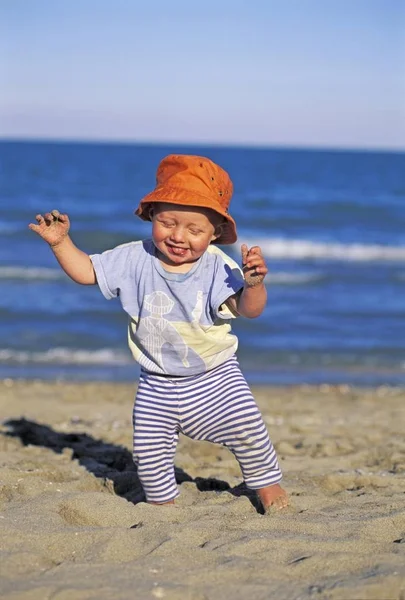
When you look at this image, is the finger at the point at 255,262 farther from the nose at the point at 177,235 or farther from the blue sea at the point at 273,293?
the blue sea at the point at 273,293

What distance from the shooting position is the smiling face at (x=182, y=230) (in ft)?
12.5

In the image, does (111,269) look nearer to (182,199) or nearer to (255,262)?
(182,199)

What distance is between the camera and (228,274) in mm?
3936

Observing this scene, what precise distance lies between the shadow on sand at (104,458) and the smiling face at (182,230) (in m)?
1.17

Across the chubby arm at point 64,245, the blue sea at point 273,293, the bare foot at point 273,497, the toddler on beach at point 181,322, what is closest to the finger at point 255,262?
the toddler on beach at point 181,322

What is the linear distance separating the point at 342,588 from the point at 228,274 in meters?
1.55

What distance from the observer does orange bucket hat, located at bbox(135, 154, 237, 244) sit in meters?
3.74

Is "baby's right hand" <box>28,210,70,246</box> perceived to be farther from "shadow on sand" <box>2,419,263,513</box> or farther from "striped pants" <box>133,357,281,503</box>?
"shadow on sand" <box>2,419,263,513</box>

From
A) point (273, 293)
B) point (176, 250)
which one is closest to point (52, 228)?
point (176, 250)

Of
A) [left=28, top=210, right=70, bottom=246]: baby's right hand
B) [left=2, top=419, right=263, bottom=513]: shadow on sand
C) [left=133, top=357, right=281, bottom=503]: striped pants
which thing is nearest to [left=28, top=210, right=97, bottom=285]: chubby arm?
[left=28, top=210, right=70, bottom=246]: baby's right hand

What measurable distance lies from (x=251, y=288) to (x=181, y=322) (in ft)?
1.22

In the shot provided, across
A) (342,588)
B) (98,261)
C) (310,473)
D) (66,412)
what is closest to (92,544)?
(342,588)

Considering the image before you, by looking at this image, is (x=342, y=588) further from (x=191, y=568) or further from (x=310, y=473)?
(x=310, y=473)

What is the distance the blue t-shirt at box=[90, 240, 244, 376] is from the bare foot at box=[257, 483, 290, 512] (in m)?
0.60
